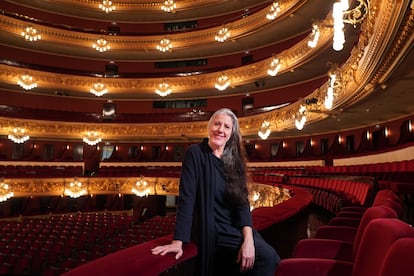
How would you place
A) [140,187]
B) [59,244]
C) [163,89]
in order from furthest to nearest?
1. [163,89]
2. [140,187]
3. [59,244]

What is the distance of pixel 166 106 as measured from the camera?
2284 cm

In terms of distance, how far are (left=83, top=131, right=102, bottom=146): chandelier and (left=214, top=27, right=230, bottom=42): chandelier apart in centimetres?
884

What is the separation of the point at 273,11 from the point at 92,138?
465 inches

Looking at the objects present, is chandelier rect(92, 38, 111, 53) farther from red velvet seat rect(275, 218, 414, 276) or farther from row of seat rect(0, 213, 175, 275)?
red velvet seat rect(275, 218, 414, 276)

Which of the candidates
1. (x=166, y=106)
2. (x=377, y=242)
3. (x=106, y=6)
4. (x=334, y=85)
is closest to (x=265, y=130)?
(x=334, y=85)

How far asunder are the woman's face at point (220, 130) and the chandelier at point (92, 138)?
1842cm

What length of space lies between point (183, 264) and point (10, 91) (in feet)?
73.3

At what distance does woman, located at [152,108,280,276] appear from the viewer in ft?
4.92

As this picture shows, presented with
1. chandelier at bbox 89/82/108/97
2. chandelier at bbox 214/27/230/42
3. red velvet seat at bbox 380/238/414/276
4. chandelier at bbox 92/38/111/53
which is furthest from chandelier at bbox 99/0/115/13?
red velvet seat at bbox 380/238/414/276

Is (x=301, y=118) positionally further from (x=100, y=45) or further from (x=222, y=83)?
(x=100, y=45)

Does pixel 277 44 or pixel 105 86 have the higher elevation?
pixel 277 44

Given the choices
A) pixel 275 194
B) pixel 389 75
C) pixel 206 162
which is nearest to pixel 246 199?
pixel 206 162

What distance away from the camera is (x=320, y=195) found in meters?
6.89

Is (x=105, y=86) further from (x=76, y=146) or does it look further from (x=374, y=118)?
(x=374, y=118)
